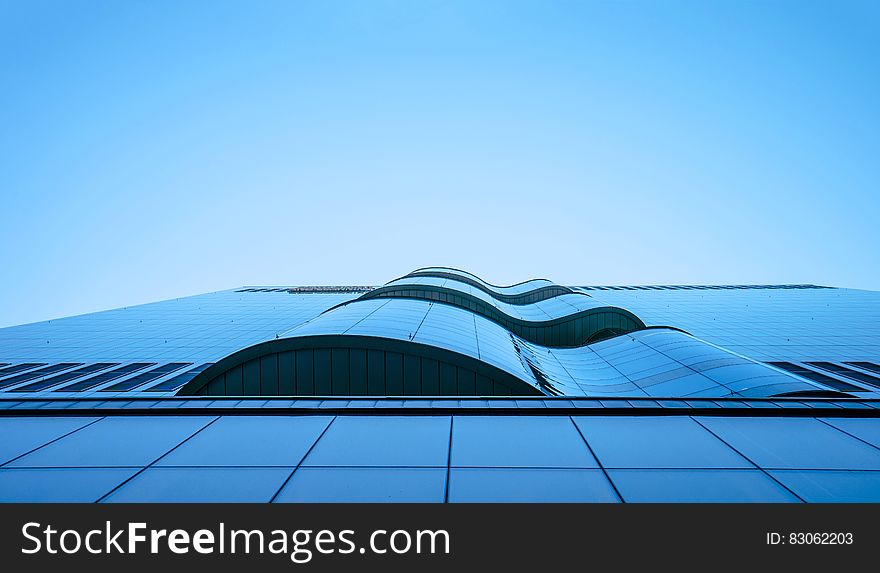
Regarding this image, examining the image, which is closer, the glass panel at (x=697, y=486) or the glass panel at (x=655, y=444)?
the glass panel at (x=697, y=486)

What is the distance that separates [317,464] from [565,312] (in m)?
36.5

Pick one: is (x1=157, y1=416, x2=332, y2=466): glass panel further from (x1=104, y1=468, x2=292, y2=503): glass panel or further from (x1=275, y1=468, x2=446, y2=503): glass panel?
(x1=275, y1=468, x2=446, y2=503): glass panel

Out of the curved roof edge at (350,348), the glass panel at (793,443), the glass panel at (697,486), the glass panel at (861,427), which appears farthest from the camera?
the curved roof edge at (350,348)

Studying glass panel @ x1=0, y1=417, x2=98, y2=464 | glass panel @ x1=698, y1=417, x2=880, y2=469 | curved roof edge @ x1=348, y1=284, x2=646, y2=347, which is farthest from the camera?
curved roof edge @ x1=348, y1=284, x2=646, y2=347

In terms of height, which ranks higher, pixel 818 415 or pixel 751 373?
pixel 818 415

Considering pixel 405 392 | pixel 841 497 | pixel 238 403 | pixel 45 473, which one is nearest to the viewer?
pixel 841 497

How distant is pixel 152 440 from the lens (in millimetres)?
8086

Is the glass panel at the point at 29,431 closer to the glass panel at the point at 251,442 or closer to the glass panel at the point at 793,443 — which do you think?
the glass panel at the point at 251,442

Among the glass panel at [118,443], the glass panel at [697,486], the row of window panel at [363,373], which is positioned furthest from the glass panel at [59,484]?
the row of window panel at [363,373]

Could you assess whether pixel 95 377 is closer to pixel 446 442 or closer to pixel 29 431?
pixel 29 431

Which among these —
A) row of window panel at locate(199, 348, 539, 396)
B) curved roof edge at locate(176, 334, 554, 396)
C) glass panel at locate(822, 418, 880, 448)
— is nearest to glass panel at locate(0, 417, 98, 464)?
curved roof edge at locate(176, 334, 554, 396)

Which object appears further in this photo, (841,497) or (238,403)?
(238,403)

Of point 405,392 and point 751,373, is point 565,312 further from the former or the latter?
point 405,392
